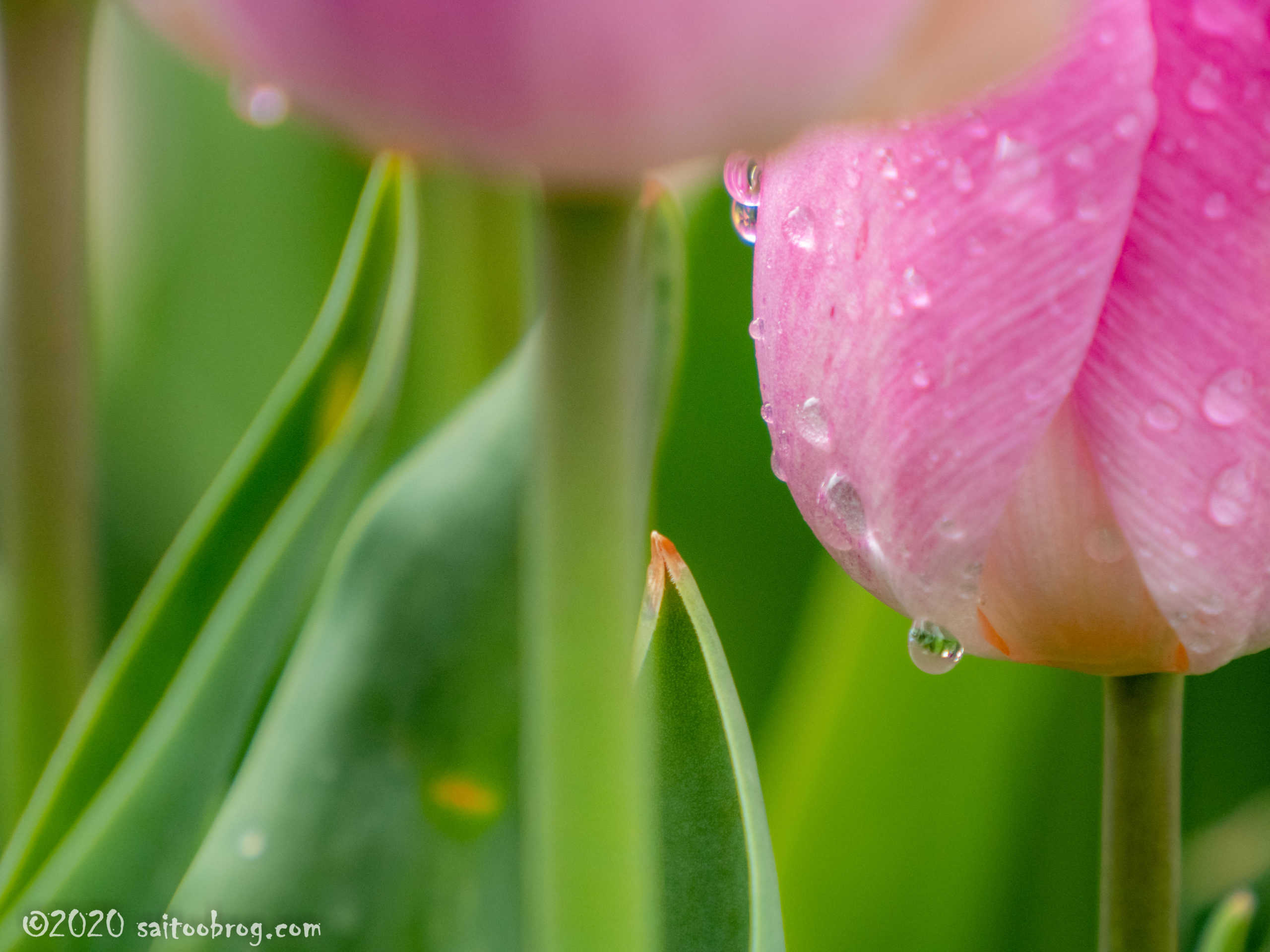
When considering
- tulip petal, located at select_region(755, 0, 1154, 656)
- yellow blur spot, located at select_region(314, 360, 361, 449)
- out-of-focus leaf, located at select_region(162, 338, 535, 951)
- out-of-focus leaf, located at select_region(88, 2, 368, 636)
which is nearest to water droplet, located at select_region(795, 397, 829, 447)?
tulip petal, located at select_region(755, 0, 1154, 656)

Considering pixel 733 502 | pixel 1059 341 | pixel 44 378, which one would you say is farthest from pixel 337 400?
pixel 1059 341

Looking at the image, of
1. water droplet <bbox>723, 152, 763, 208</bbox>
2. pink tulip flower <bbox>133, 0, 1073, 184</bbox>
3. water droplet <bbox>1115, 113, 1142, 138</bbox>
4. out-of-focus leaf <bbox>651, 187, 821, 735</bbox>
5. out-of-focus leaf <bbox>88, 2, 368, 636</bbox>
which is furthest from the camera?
out-of-focus leaf <bbox>88, 2, 368, 636</bbox>

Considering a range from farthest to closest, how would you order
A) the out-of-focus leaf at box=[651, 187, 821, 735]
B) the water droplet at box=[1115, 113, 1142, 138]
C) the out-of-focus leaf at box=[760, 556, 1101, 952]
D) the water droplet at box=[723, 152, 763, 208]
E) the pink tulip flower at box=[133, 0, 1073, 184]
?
the out-of-focus leaf at box=[651, 187, 821, 735] → the out-of-focus leaf at box=[760, 556, 1101, 952] → the water droplet at box=[723, 152, 763, 208] → the water droplet at box=[1115, 113, 1142, 138] → the pink tulip flower at box=[133, 0, 1073, 184]

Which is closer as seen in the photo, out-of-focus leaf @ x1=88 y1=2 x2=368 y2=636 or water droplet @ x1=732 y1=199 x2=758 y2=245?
water droplet @ x1=732 y1=199 x2=758 y2=245

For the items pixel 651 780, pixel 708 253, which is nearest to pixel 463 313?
pixel 708 253

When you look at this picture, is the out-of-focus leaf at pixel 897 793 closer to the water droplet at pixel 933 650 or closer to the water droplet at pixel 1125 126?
the water droplet at pixel 933 650

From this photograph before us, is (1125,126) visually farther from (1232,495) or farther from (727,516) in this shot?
(727,516)

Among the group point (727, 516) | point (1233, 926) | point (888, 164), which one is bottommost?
point (1233, 926)

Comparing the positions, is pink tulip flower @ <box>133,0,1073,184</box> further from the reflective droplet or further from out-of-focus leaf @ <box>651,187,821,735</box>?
out-of-focus leaf @ <box>651,187,821,735</box>

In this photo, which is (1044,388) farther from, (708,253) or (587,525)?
(708,253)
